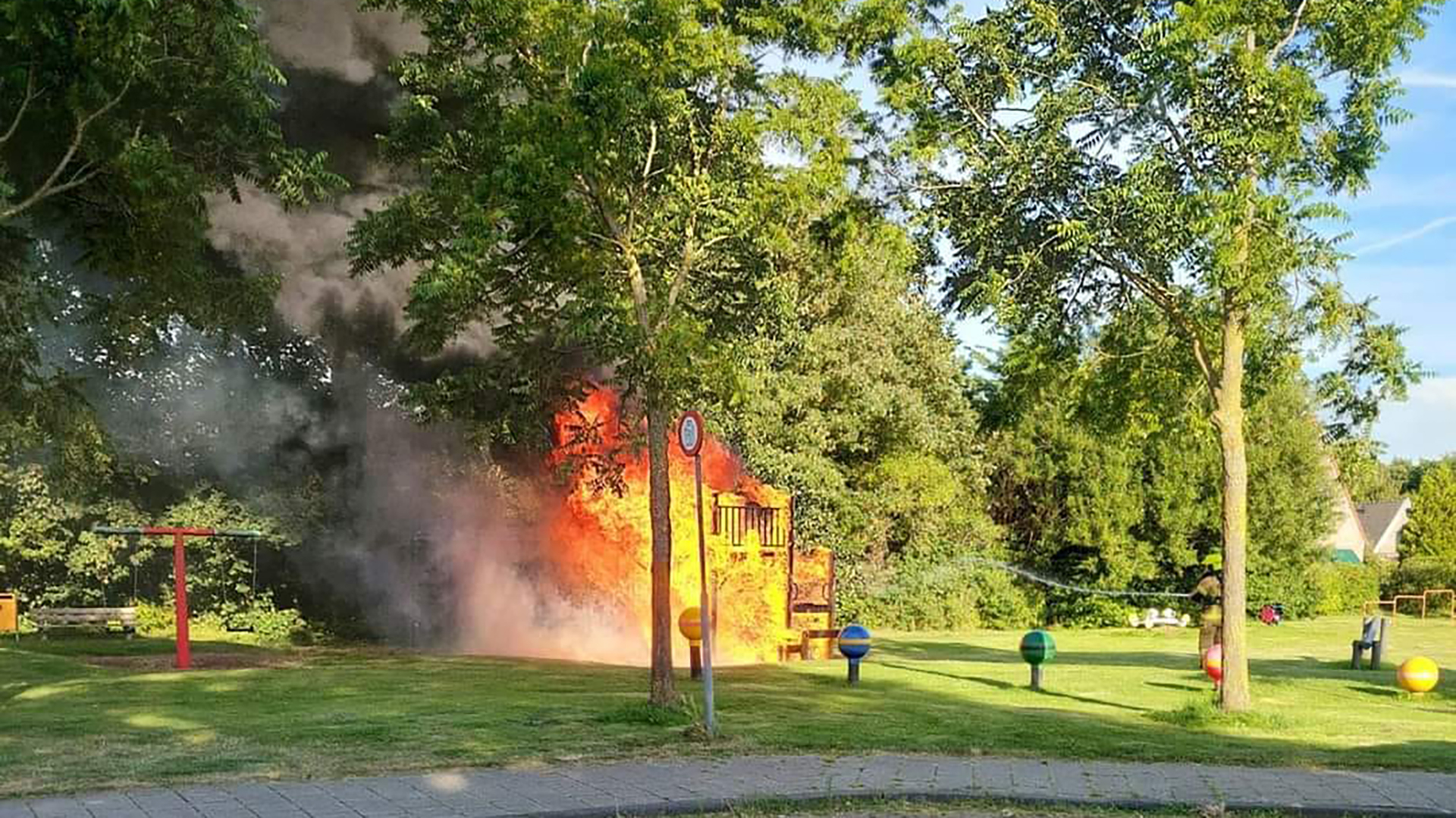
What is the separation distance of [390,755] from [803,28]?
8.46m

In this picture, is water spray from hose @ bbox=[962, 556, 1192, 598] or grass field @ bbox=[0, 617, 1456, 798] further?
water spray from hose @ bbox=[962, 556, 1192, 598]

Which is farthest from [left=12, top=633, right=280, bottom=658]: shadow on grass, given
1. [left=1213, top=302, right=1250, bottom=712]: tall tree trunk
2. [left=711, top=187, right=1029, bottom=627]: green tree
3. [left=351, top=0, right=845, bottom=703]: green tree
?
[left=1213, top=302, right=1250, bottom=712]: tall tree trunk

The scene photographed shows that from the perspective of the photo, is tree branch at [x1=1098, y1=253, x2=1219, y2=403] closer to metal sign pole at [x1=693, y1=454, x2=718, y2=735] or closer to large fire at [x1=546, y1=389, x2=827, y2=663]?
metal sign pole at [x1=693, y1=454, x2=718, y2=735]

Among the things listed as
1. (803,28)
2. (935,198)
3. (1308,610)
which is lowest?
(1308,610)

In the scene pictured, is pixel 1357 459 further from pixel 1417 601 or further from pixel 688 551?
pixel 1417 601

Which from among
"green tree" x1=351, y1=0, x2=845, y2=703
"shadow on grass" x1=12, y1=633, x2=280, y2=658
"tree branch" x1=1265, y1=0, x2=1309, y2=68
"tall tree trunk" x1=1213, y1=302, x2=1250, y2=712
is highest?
"tree branch" x1=1265, y1=0, x2=1309, y2=68

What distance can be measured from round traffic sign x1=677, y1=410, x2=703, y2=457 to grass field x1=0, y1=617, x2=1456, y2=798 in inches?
101

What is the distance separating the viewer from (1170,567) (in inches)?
1610

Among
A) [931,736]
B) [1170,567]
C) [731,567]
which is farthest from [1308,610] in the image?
[931,736]

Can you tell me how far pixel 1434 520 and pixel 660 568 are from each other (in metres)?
48.0

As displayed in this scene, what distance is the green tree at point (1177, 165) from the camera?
13180mm

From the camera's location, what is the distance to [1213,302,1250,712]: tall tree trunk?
47.6ft

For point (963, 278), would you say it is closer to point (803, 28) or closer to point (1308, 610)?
point (803, 28)

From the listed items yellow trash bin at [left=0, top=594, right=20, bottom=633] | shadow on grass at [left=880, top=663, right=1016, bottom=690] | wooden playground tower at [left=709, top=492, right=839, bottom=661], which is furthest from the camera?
yellow trash bin at [left=0, top=594, right=20, bottom=633]
